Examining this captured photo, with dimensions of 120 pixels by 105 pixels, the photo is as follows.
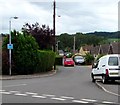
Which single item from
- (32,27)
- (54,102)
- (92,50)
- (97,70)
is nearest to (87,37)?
(92,50)

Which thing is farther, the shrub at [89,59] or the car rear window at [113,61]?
the shrub at [89,59]

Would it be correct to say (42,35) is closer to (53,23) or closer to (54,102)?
(53,23)

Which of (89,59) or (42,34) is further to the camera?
(89,59)

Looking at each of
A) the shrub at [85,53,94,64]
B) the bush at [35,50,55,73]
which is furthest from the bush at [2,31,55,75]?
the shrub at [85,53,94,64]

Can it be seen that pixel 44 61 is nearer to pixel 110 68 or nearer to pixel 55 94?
pixel 110 68

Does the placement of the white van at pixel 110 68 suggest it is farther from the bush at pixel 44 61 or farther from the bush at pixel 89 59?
the bush at pixel 89 59

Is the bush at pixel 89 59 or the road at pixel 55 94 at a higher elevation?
the bush at pixel 89 59

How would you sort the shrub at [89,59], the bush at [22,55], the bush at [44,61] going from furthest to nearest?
the shrub at [89,59]
the bush at [44,61]
the bush at [22,55]

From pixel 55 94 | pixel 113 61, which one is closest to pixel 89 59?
pixel 113 61

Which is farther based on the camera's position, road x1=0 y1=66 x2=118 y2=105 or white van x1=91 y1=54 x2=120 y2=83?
white van x1=91 y1=54 x2=120 y2=83

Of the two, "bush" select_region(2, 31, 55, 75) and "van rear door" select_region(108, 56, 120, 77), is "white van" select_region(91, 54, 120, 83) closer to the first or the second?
"van rear door" select_region(108, 56, 120, 77)

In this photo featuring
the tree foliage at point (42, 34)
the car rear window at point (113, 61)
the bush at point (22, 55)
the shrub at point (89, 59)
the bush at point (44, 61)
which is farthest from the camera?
the shrub at point (89, 59)

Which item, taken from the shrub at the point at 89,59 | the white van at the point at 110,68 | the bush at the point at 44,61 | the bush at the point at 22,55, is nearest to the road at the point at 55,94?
the white van at the point at 110,68

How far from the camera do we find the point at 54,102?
1414cm
